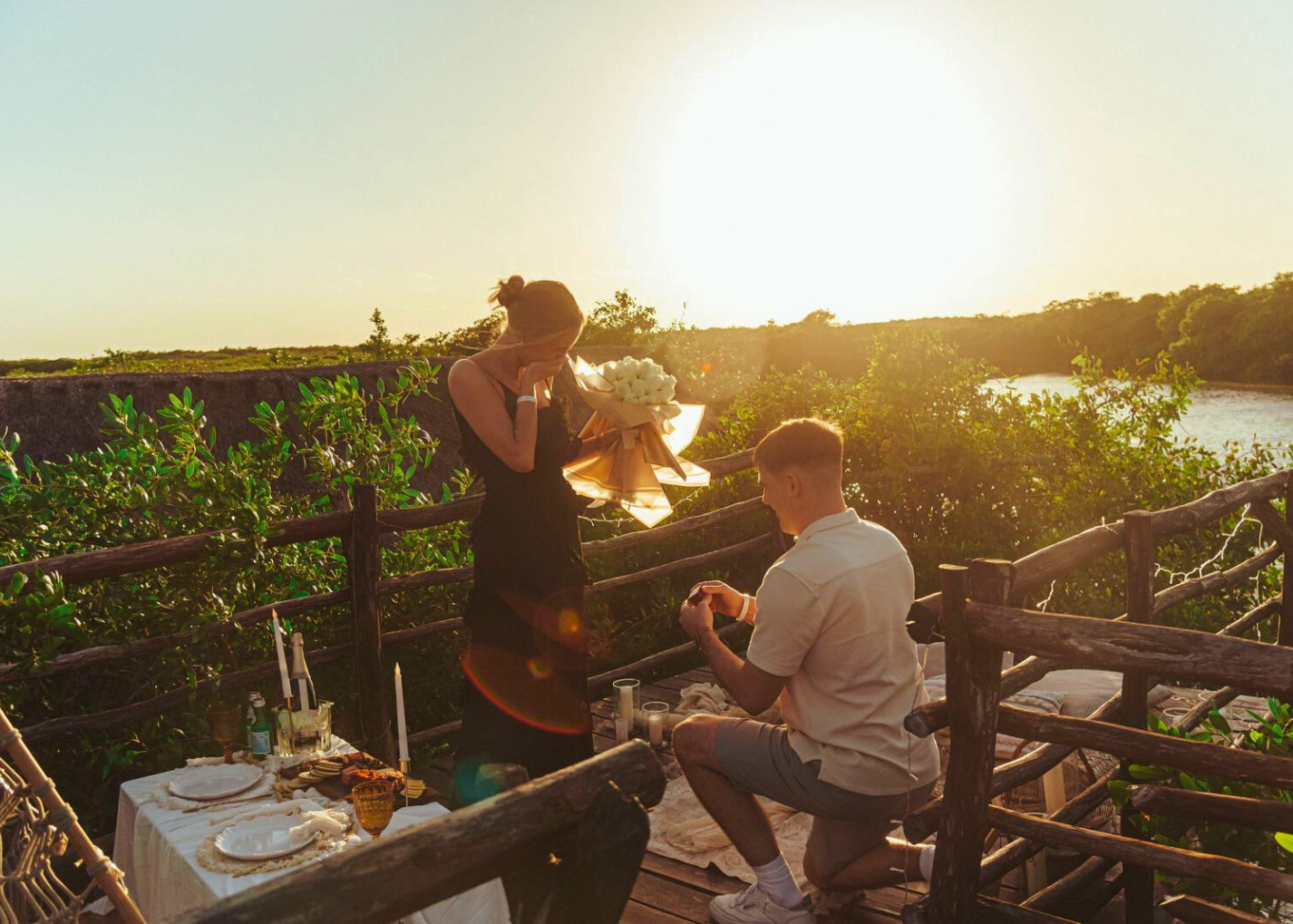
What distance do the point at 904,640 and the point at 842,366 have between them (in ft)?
35.2

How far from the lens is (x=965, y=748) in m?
2.92

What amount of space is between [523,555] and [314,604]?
1.46 m

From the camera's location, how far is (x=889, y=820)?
10.5 ft

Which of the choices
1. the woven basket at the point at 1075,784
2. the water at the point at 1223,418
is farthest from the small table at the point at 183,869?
the water at the point at 1223,418

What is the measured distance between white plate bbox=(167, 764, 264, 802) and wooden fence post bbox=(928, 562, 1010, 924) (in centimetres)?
213

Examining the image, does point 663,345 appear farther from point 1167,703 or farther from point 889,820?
point 889,820

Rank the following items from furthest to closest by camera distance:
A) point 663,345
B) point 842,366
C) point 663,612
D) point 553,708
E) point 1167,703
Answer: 1. point 663,345
2. point 842,366
3. point 663,612
4. point 1167,703
5. point 553,708

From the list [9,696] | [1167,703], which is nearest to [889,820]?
[1167,703]

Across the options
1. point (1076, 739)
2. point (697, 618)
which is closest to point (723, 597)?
point (697, 618)

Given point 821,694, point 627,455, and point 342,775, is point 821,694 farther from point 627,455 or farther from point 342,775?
point 342,775

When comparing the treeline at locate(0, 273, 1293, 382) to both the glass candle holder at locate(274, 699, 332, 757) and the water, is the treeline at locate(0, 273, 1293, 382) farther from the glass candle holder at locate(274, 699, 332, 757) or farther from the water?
the glass candle holder at locate(274, 699, 332, 757)

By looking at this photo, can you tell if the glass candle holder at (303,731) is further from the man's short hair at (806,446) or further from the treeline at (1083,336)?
the treeline at (1083,336)

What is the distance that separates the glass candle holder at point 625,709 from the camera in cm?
488

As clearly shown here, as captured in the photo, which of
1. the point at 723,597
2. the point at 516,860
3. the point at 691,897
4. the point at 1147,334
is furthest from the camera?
the point at 1147,334
